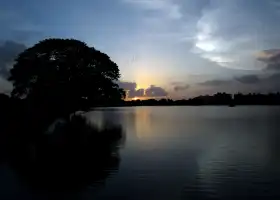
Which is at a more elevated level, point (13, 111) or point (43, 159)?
point (13, 111)

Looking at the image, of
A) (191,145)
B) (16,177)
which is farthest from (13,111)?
(16,177)

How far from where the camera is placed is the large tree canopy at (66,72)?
5359 cm

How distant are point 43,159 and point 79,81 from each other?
33.1 m

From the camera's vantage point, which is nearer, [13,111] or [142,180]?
[142,180]

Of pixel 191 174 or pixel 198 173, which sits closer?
pixel 191 174

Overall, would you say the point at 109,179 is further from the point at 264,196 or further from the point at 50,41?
Answer: the point at 50,41

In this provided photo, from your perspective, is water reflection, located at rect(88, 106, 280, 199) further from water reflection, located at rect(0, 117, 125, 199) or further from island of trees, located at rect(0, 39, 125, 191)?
island of trees, located at rect(0, 39, 125, 191)

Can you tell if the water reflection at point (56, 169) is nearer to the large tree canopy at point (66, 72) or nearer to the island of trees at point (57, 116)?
the island of trees at point (57, 116)

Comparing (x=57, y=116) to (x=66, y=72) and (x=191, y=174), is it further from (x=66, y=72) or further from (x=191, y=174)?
(x=191, y=174)

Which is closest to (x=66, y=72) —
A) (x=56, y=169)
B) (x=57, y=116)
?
(x=57, y=116)

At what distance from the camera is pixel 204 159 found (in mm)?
22812

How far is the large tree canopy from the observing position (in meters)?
53.6

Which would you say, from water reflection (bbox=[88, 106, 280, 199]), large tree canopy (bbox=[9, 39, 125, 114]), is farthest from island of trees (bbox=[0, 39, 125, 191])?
water reflection (bbox=[88, 106, 280, 199])

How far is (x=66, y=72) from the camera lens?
178 feet
